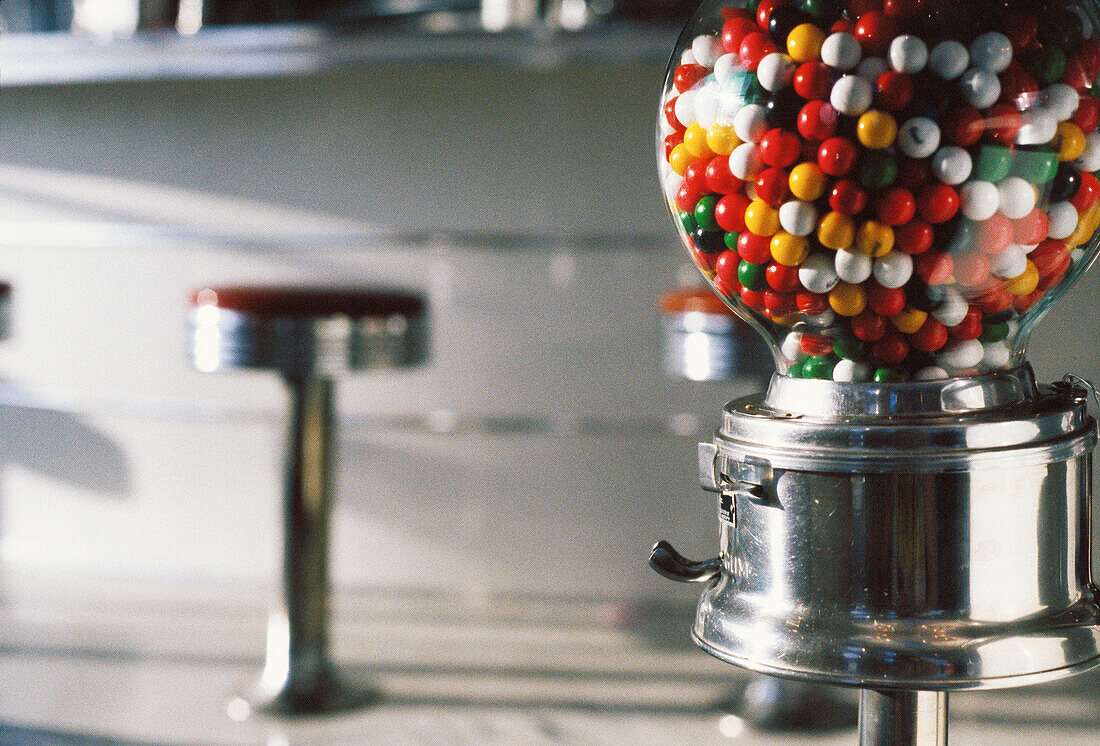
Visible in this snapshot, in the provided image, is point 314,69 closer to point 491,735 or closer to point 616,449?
point 616,449

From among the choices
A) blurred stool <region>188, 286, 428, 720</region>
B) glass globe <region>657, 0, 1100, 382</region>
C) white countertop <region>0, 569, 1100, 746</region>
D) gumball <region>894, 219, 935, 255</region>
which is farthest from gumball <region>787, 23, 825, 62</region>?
white countertop <region>0, 569, 1100, 746</region>

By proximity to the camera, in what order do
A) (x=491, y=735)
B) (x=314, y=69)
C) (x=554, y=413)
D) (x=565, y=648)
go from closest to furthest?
(x=491, y=735)
(x=314, y=69)
(x=565, y=648)
(x=554, y=413)

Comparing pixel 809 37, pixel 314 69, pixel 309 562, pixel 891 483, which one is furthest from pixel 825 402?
pixel 314 69

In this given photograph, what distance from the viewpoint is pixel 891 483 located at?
0.60m

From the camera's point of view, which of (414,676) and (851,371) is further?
(414,676)

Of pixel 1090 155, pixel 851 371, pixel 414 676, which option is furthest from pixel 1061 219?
pixel 414 676

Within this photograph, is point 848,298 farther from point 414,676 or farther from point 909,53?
point 414,676

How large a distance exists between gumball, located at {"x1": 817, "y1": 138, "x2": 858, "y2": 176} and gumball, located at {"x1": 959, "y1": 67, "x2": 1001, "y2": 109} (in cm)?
6

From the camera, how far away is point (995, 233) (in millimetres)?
593

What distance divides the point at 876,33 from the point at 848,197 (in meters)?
0.08

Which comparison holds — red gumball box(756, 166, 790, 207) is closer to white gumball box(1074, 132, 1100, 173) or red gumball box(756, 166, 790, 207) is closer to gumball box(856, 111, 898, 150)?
gumball box(856, 111, 898, 150)

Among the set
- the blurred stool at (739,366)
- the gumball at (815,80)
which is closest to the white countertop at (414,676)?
the blurred stool at (739,366)

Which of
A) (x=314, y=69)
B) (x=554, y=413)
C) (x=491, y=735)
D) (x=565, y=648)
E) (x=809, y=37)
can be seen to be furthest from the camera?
(x=554, y=413)

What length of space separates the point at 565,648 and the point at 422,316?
2.84 ft
